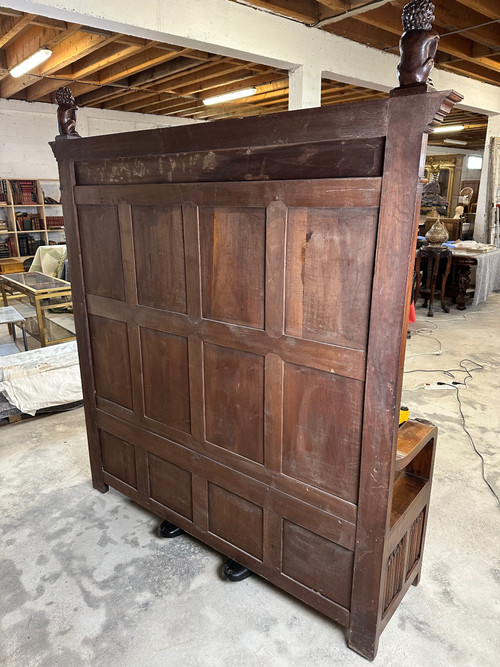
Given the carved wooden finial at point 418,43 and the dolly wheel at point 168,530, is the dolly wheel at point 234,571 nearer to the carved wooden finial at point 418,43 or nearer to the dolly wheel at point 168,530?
the dolly wheel at point 168,530

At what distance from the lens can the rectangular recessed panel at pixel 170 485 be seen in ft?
7.19

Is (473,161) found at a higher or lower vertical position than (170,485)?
higher

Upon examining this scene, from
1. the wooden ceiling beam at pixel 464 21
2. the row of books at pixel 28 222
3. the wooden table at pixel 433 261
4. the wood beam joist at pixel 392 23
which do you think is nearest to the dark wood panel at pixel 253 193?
the wood beam joist at pixel 392 23

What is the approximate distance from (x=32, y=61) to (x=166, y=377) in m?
4.74

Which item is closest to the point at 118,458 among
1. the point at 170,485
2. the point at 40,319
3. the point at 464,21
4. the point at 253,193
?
the point at 170,485

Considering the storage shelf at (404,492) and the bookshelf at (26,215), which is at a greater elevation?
the bookshelf at (26,215)

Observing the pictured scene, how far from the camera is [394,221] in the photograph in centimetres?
129

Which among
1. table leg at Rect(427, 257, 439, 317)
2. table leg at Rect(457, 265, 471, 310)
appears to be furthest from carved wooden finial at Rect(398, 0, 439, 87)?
table leg at Rect(457, 265, 471, 310)

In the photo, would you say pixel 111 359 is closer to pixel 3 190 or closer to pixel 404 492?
pixel 404 492

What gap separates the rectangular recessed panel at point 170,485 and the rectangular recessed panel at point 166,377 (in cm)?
24

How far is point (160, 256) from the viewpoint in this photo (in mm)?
1946

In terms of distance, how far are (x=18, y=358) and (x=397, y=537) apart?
3.50m

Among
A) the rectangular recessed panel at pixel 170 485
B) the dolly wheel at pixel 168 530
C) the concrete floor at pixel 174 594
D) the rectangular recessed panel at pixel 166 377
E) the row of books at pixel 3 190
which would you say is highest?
the row of books at pixel 3 190

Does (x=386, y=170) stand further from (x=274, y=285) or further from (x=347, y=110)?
(x=274, y=285)
